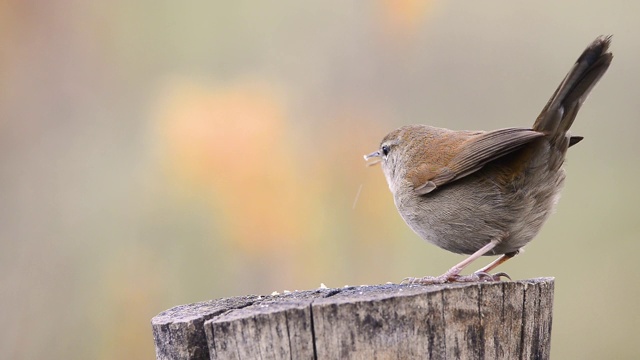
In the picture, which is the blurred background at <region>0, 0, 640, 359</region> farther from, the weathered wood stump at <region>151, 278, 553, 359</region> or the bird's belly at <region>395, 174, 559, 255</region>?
the weathered wood stump at <region>151, 278, 553, 359</region>

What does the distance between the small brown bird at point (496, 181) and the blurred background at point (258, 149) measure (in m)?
1.95

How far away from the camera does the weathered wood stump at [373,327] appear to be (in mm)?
2570

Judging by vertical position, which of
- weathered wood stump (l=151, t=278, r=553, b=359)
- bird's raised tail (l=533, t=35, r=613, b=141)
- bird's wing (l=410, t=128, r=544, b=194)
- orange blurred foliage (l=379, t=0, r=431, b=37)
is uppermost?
orange blurred foliage (l=379, t=0, r=431, b=37)

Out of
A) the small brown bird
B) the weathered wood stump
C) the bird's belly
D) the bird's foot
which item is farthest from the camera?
the bird's belly

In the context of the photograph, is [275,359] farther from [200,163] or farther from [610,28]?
[610,28]

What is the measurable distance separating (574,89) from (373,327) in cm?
185

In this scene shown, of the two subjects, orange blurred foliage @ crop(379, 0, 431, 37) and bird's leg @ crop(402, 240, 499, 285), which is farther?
orange blurred foliage @ crop(379, 0, 431, 37)

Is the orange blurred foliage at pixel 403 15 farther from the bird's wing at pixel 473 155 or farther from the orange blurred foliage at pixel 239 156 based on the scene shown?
the bird's wing at pixel 473 155

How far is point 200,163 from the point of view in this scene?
259 inches

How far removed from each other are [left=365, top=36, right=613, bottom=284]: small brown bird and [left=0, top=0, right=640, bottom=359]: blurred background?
1954 mm

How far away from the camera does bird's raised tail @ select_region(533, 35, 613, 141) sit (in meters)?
3.72

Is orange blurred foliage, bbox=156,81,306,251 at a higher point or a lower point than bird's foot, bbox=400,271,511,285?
higher

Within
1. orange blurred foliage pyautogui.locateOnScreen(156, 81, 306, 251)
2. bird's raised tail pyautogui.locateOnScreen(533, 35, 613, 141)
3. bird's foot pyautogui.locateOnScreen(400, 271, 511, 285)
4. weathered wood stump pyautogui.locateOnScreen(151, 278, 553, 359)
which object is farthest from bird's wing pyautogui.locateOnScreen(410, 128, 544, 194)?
orange blurred foliage pyautogui.locateOnScreen(156, 81, 306, 251)

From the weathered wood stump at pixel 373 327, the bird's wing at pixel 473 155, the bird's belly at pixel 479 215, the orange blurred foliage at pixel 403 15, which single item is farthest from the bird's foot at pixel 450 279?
the orange blurred foliage at pixel 403 15
